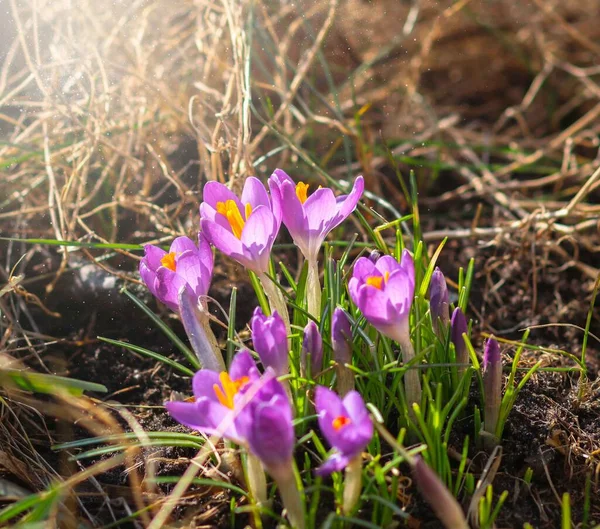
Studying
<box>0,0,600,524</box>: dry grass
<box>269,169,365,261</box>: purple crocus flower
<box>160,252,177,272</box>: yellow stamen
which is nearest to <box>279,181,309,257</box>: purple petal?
<box>269,169,365,261</box>: purple crocus flower

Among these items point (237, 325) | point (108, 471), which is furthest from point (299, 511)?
point (237, 325)

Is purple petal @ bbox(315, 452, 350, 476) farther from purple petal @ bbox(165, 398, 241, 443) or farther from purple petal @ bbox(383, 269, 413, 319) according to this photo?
purple petal @ bbox(383, 269, 413, 319)

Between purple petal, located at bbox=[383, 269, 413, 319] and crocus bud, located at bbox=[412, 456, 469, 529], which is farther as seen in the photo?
purple petal, located at bbox=[383, 269, 413, 319]

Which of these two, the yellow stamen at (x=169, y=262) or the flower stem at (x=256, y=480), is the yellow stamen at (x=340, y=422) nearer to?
the flower stem at (x=256, y=480)

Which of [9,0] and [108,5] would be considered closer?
[9,0]

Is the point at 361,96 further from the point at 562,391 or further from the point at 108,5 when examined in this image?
the point at 562,391

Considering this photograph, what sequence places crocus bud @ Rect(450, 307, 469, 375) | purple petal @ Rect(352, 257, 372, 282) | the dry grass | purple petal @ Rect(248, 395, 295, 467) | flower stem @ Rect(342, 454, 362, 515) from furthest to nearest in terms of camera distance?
the dry grass, crocus bud @ Rect(450, 307, 469, 375), purple petal @ Rect(352, 257, 372, 282), flower stem @ Rect(342, 454, 362, 515), purple petal @ Rect(248, 395, 295, 467)

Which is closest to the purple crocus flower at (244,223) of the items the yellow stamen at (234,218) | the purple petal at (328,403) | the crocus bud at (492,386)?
the yellow stamen at (234,218)
